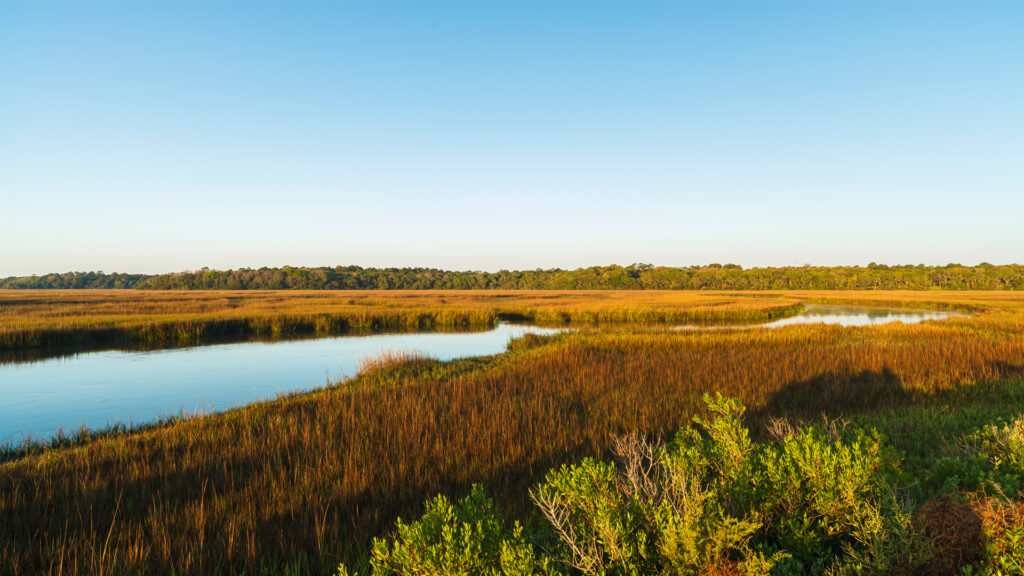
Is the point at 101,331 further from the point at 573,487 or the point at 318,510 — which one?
the point at 573,487

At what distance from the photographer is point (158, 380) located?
1480 cm

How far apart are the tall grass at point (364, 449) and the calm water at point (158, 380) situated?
299 centimetres

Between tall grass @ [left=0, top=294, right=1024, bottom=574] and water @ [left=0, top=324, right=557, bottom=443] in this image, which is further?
water @ [left=0, top=324, right=557, bottom=443]

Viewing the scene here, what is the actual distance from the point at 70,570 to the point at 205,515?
0.97 meters

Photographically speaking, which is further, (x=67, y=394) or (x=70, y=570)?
(x=67, y=394)

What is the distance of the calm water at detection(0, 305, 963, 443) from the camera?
11023 millimetres

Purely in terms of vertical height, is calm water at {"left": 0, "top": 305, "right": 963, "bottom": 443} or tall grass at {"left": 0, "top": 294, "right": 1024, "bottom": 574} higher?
tall grass at {"left": 0, "top": 294, "right": 1024, "bottom": 574}

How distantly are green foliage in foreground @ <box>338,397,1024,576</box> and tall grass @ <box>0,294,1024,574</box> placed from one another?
5.47 feet

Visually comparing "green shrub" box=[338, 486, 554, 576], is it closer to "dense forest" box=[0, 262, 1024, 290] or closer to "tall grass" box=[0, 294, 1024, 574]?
"tall grass" box=[0, 294, 1024, 574]

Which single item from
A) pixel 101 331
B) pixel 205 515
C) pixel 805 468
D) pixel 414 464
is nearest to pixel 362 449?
pixel 414 464

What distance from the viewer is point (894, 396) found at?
9320mm

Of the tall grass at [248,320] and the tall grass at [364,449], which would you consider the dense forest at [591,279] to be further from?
the tall grass at [364,449]

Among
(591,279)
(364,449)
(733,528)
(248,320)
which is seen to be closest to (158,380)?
(364,449)

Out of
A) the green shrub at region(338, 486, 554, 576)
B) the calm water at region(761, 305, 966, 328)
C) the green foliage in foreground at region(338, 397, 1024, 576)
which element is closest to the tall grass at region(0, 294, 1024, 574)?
the green foliage in foreground at region(338, 397, 1024, 576)
